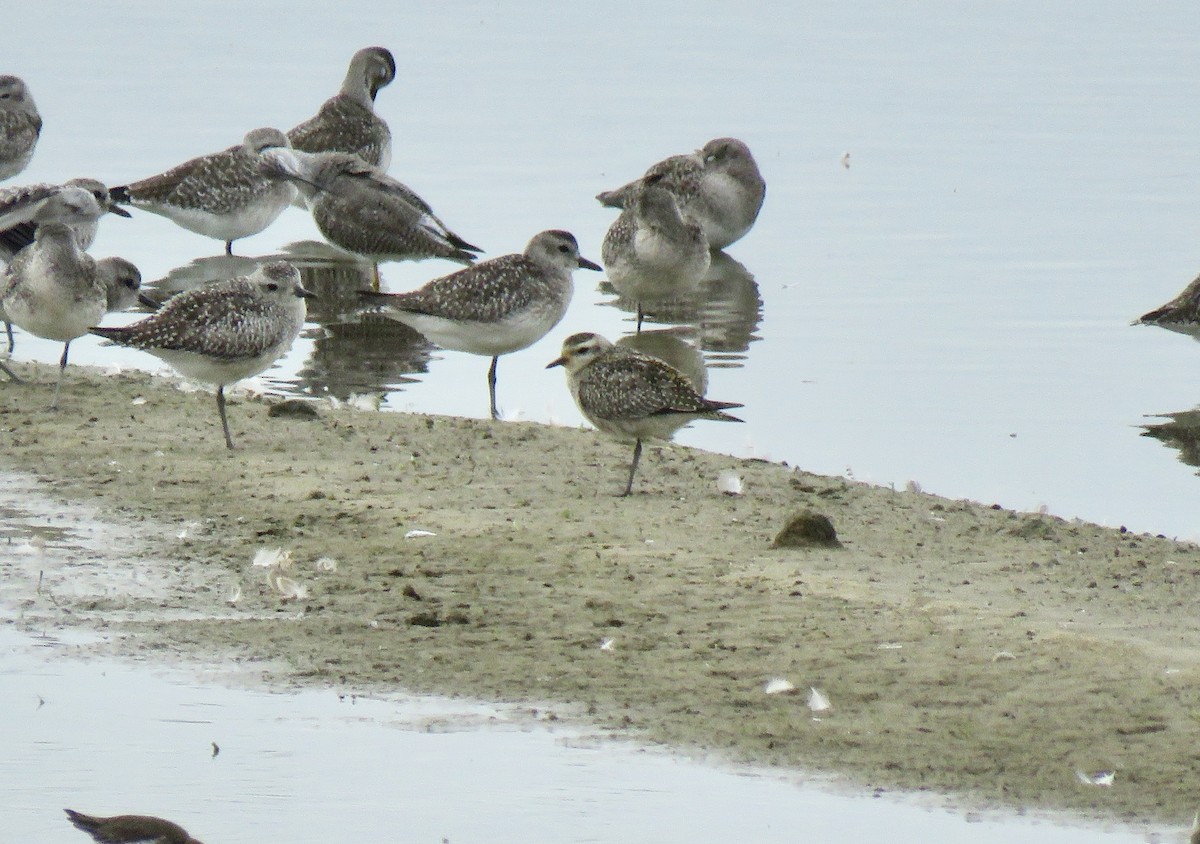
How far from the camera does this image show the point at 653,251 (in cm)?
1453

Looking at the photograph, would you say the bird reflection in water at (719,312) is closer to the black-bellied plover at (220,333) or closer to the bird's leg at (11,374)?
the black-bellied plover at (220,333)

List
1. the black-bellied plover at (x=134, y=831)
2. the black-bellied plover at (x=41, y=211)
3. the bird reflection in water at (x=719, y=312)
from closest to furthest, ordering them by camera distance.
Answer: the black-bellied plover at (x=134, y=831) < the black-bellied plover at (x=41, y=211) < the bird reflection in water at (x=719, y=312)

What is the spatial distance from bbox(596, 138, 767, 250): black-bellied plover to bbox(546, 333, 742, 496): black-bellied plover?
7.17m

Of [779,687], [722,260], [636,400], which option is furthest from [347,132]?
[779,687]

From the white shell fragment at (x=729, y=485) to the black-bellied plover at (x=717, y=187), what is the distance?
25.0ft

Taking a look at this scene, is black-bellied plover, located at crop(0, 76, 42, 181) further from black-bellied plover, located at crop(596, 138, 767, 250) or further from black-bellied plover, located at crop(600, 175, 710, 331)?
black-bellied plover, located at crop(600, 175, 710, 331)

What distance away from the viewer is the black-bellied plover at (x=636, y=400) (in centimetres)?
974

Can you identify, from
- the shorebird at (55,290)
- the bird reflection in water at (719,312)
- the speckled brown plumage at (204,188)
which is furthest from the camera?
the speckled brown plumage at (204,188)

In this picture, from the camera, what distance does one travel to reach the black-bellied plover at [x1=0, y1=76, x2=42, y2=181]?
17844mm

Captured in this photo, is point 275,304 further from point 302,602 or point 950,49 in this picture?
point 950,49

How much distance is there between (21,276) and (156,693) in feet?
16.9

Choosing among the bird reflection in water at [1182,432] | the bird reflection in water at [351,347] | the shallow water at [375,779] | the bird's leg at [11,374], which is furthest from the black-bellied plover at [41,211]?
the bird reflection in water at [1182,432]

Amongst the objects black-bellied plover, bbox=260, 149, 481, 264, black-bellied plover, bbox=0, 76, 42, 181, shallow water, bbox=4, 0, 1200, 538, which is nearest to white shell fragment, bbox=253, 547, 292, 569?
shallow water, bbox=4, 0, 1200, 538

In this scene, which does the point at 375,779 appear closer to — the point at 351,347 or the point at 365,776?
the point at 365,776
